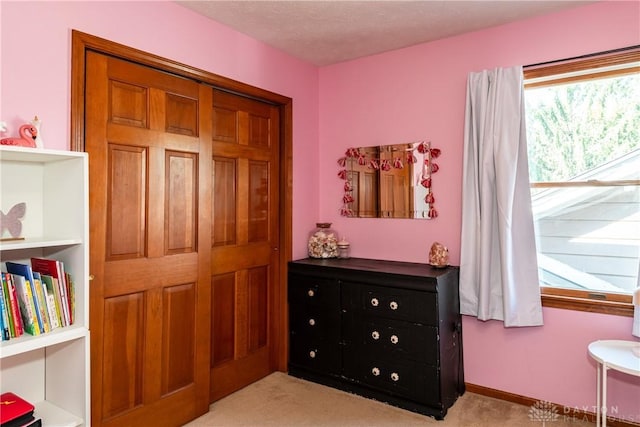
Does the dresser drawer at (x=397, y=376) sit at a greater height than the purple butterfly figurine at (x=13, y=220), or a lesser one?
lesser

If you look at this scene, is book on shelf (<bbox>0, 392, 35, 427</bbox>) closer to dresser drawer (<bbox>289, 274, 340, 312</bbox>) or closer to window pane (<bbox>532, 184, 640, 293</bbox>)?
dresser drawer (<bbox>289, 274, 340, 312</bbox>)

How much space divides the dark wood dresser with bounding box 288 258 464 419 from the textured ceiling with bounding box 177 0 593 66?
5.42 feet

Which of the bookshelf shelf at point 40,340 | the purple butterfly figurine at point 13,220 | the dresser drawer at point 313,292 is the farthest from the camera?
the dresser drawer at point 313,292

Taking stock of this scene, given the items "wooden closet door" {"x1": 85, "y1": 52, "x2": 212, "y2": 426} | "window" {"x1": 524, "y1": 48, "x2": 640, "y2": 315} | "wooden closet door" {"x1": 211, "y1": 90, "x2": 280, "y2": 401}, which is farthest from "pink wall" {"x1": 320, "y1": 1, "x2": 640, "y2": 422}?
"wooden closet door" {"x1": 85, "y1": 52, "x2": 212, "y2": 426}

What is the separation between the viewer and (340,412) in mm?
2676

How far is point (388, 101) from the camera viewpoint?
130 inches

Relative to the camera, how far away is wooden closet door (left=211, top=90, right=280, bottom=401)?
2.88 metres

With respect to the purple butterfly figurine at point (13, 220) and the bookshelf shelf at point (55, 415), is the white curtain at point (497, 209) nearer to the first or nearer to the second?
the bookshelf shelf at point (55, 415)

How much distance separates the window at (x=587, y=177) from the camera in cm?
249

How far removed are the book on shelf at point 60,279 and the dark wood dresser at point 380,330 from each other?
1689mm

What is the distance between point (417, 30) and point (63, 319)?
270 cm

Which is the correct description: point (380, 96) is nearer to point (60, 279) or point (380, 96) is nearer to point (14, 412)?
point (60, 279)

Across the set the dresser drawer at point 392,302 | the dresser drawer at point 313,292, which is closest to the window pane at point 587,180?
the dresser drawer at point 392,302

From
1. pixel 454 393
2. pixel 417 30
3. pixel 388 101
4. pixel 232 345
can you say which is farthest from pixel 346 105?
pixel 454 393
